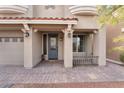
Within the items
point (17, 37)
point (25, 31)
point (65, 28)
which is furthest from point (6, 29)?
point (65, 28)

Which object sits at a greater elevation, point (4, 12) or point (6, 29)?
point (4, 12)

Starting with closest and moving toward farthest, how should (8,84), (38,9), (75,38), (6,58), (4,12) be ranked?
1. (8,84)
2. (4,12)
3. (6,58)
4. (38,9)
5. (75,38)

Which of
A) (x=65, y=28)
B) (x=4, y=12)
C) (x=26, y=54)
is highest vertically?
(x=4, y=12)

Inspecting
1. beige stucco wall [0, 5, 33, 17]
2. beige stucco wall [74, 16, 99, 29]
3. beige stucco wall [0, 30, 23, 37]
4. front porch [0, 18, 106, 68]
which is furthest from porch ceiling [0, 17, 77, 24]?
beige stucco wall [0, 30, 23, 37]

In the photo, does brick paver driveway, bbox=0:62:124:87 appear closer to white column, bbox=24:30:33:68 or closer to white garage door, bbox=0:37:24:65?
white column, bbox=24:30:33:68

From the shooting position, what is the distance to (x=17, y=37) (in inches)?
523

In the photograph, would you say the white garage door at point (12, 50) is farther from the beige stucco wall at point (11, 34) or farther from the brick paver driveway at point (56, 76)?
the brick paver driveway at point (56, 76)

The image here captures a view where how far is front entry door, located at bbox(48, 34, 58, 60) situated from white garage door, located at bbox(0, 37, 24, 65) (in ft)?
13.3

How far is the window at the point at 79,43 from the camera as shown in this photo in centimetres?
1625

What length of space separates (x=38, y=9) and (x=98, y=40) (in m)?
6.15

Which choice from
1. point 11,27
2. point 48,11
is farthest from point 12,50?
point 48,11

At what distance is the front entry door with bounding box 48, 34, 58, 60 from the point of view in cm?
1677

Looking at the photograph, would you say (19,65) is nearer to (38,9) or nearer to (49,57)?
(49,57)

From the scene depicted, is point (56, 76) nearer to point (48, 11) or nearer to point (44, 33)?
point (48, 11)
